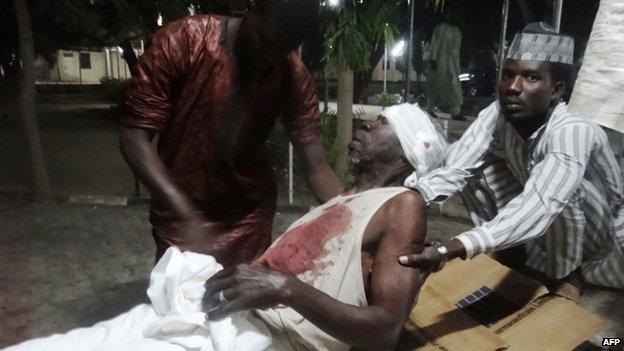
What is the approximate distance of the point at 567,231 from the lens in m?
2.56

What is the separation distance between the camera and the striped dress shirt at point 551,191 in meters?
2.18

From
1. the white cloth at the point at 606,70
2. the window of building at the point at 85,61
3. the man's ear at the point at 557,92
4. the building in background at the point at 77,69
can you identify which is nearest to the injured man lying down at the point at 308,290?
the white cloth at the point at 606,70

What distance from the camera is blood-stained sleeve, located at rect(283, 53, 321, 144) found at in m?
2.33

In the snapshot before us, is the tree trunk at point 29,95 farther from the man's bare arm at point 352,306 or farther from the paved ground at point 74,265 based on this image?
the man's bare arm at point 352,306

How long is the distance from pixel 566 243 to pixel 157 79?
6.69 feet

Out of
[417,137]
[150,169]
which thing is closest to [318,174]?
[417,137]

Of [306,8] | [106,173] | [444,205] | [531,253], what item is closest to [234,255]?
[306,8]

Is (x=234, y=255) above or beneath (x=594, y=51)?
beneath

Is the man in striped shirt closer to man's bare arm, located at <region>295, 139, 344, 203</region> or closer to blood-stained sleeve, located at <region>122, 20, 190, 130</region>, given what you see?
man's bare arm, located at <region>295, 139, 344, 203</region>

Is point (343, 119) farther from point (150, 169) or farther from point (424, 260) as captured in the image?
point (424, 260)

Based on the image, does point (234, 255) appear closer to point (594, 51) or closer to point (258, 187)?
point (258, 187)

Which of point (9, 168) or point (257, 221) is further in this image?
point (9, 168)

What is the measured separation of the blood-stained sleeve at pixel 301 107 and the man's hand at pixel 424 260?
0.85 meters

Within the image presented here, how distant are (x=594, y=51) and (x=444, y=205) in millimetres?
3571
